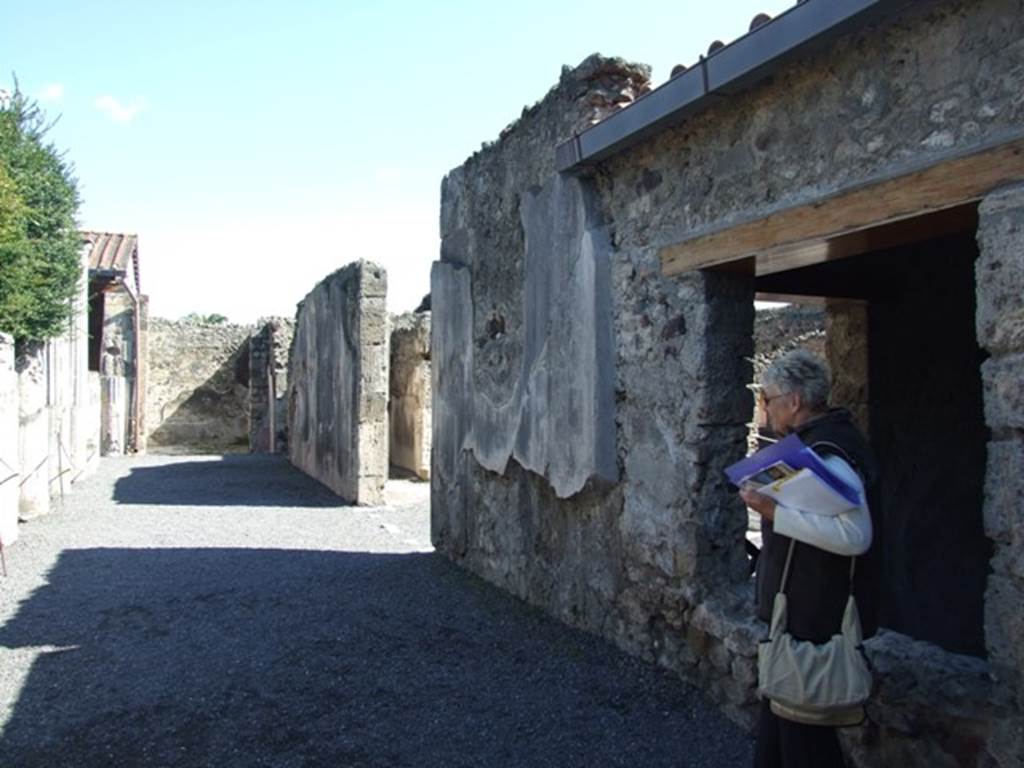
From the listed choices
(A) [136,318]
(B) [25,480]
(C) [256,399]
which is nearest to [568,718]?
(B) [25,480]

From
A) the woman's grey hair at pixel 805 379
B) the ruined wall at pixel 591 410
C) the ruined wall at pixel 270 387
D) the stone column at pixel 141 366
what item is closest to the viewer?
the woman's grey hair at pixel 805 379

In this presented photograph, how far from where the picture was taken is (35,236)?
400 inches

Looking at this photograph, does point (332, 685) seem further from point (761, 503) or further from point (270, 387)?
point (270, 387)

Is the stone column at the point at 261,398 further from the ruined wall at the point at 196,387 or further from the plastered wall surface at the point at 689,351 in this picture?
the plastered wall surface at the point at 689,351

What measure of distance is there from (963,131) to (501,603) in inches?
154

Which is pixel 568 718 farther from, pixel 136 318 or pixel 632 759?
pixel 136 318

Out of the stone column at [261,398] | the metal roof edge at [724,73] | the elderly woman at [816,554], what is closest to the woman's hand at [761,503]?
the elderly woman at [816,554]

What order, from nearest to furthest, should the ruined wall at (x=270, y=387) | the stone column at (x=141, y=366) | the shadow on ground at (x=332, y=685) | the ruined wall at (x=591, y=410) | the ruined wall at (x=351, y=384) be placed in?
the shadow on ground at (x=332, y=685)
the ruined wall at (x=591, y=410)
the ruined wall at (x=351, y=384)
the ruined wall at (x=270, y=387)
the stone column at (x=141, y=366)

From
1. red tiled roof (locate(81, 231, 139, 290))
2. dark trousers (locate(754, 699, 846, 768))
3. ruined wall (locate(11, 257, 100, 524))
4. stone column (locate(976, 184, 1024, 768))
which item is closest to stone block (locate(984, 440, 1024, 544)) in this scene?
stone column (locate(976, 184, 1024, 768))

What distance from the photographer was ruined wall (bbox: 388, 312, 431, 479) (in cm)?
1314

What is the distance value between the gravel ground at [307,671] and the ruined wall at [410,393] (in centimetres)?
538

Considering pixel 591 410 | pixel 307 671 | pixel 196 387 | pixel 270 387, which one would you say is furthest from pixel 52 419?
pixel 196 387

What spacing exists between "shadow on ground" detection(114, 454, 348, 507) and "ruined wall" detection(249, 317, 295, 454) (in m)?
2.19

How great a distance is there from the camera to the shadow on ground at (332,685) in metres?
3.48
